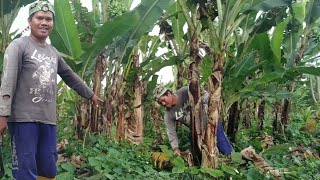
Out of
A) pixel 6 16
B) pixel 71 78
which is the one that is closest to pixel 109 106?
pixel 6 16

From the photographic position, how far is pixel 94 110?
471 centimetres

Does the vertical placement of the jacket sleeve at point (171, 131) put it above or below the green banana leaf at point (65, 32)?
below

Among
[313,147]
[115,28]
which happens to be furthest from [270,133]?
[115,28]

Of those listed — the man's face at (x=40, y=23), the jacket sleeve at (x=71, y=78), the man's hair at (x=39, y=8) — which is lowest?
the jacket sleeve at (x=71, y=78)

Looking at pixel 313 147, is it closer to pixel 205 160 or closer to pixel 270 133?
pixel 270 133

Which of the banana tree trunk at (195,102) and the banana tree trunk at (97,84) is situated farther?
the banana tree trunk at (97,84)

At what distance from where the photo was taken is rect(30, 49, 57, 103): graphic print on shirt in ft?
8.57

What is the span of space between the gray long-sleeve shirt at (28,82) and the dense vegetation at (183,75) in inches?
29.3

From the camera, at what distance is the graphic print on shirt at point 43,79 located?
2.61m

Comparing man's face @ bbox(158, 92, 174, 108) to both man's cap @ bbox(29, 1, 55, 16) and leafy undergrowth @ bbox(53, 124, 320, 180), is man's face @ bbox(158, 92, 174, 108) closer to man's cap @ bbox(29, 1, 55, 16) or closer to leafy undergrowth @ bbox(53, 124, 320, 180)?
leafy undergrowth @ bbox(53, 124, 320, 180)

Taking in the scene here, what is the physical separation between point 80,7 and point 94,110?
1.19 m

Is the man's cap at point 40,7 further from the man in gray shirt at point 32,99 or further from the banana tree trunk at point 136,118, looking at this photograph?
the banana tree trunk at point 136,118

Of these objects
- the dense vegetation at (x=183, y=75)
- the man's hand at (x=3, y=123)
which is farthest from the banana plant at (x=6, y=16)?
the man's hand at (x=3, y=123)

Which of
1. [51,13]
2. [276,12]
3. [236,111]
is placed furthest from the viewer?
[236,111]
